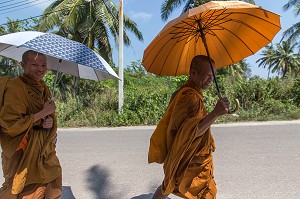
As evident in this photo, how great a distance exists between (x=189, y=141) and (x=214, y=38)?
978mm

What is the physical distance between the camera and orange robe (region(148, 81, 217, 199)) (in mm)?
2146

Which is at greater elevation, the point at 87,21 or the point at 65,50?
the point at 87,21

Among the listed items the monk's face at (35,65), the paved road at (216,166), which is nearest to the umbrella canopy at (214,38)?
the monk's face at (35,65)

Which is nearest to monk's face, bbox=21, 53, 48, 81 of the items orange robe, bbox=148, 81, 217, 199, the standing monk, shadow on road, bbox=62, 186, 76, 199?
the standing monk

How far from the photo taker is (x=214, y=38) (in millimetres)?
2553

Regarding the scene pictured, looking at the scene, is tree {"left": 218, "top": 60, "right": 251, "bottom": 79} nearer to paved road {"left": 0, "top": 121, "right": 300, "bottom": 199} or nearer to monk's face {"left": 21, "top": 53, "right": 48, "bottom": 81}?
paved road {"left": 0, "top": 121, "right": 300, "bottom": 199}

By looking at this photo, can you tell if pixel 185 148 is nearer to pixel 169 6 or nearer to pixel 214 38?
pixel 214 38

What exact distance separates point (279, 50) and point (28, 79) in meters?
44.6

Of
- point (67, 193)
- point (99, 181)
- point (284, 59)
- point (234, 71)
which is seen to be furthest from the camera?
point (284, 59)

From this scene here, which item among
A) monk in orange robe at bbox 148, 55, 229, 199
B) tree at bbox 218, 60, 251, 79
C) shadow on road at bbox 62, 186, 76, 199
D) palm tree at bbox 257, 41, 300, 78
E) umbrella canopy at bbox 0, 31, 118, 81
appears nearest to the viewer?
umbrella canopy at bbox 0, 31, 118, 81

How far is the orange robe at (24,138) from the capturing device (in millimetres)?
2053

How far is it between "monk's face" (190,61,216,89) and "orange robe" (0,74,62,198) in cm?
117

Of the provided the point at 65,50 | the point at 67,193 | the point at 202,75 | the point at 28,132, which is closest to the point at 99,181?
the point at 67,193

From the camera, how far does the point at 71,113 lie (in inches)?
427
